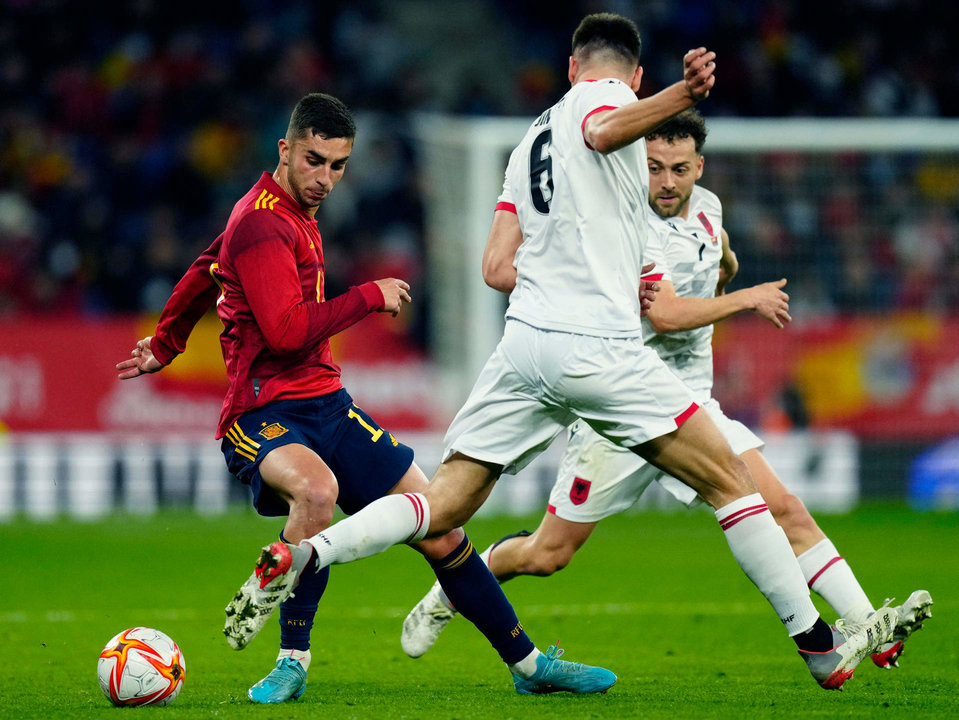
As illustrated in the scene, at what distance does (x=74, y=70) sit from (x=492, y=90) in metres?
5.88

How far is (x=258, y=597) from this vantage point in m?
4.62

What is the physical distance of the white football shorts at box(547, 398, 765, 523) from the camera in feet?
20.2

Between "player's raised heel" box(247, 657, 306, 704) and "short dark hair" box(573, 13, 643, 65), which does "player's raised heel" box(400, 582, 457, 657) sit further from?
"short dark hair" box(573, 13, 643, 65)

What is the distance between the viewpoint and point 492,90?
2048 cm

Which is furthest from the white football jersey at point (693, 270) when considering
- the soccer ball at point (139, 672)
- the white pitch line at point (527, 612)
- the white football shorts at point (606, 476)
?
the soccer ball at point (139, 672)

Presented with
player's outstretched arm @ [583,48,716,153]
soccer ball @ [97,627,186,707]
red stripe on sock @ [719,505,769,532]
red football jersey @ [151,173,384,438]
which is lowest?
soccer ball @ [97,627,186,707]

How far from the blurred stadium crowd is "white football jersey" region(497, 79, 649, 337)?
34.2 feet

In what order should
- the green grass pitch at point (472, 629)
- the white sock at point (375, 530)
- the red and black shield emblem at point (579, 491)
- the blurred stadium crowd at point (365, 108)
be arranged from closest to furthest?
1. the white sock at point (375, 530)
2. the green grass pitch at point (472, 629)
3. the red and black shield emblem at point (579, 491)
4. the blurred stadium crowd at point (365, 108)

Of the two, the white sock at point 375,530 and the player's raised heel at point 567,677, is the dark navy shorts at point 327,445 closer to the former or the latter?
the white sock at point 375,530

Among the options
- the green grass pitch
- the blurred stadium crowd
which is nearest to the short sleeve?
the green grass pitch

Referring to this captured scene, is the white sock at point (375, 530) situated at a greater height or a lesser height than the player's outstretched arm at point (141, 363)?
lesser

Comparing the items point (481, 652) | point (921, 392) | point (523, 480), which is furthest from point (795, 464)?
point (481, 652)

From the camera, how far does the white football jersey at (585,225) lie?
501cm

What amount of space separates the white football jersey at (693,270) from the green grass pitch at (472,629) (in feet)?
4.44
